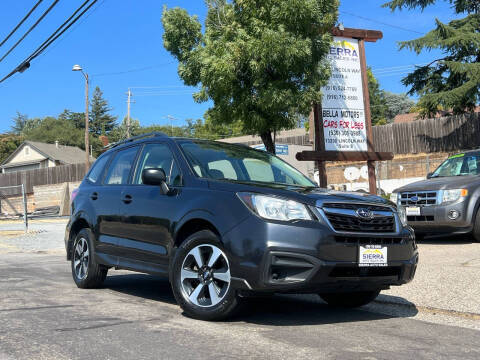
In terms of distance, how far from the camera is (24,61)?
61.9ft

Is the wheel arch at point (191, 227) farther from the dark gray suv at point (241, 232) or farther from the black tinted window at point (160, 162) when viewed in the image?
the black tinted window at point (160, 162)

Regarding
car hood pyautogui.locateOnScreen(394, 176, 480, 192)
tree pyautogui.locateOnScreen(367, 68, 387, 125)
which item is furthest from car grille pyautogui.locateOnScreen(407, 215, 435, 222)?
tree pyautogui.locateOnScreen(367, 68, 387, 125)

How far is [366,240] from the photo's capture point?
4.73 metres

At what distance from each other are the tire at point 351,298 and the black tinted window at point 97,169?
10.5 ft

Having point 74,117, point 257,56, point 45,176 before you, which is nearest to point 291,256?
point 257,56

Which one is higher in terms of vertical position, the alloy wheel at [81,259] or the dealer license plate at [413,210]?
the dealer license plate at [413,210]

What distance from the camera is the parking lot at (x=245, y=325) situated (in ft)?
12.9

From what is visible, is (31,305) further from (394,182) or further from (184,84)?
(394,182)

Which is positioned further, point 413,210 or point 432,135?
point 432,135

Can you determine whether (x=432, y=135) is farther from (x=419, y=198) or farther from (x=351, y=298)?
(x=351, y=298)

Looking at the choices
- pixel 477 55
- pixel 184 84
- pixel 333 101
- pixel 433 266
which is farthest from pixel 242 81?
pixel 477 55

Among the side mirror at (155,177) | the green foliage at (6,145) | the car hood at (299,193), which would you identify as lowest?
the car hood at (299,193)

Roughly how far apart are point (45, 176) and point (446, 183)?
48.4 meters

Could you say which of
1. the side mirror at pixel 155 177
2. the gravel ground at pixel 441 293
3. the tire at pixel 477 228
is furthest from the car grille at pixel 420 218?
the side mirror at pixel 155 177
